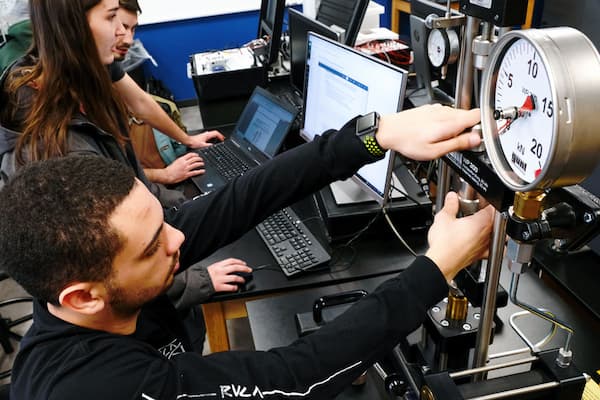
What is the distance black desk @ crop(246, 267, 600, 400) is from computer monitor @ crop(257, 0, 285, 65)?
1246mm

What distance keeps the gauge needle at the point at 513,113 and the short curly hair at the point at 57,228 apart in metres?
0.54

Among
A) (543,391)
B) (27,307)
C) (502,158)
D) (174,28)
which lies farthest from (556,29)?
(174,28)

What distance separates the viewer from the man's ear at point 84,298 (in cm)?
72

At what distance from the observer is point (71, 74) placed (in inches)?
49.0

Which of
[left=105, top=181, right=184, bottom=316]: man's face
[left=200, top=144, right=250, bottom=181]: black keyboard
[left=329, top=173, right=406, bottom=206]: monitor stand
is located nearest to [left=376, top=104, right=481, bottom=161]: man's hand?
[left=105, top=181, right=184, bottom=316]: man's face

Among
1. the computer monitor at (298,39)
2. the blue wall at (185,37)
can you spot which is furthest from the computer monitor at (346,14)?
the blue wall at (185,37)

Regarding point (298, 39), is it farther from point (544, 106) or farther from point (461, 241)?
point (544, 106)

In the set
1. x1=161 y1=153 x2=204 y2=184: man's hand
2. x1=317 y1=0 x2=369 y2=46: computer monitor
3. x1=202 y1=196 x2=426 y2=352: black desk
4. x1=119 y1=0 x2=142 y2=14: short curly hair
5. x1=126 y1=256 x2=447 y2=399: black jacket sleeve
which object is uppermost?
x1=119 y1=0 x2=142 y2=14: short curly hair

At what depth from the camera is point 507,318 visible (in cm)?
105

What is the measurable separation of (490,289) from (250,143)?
1.26 m

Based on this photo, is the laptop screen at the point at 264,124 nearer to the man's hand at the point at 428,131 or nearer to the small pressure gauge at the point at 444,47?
the small pressure gauge at the point at 444,47

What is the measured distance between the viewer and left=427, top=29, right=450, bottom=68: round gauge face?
3.33ft

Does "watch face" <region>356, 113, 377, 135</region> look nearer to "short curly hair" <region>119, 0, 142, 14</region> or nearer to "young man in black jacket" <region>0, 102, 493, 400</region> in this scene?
"young man in black jacket" <region>0, 102, 493, 400</region>

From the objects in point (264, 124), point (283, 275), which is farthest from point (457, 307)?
point (264, 124)
